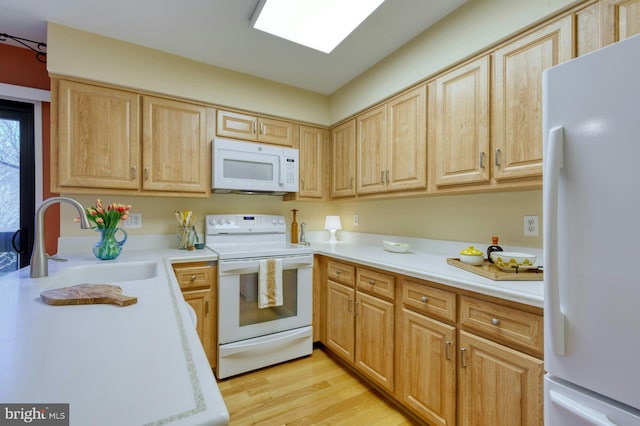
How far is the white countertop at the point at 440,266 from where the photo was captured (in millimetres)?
1102

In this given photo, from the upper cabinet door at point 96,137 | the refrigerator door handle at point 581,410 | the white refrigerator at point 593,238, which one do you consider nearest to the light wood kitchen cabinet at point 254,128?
the upper cabinet door at point 96,137

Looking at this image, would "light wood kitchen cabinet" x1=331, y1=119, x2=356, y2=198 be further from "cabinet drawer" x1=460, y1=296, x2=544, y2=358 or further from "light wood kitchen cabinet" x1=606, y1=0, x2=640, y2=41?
"light wood kitchen cabinet" x1=606, y1=0, x2=640, y2=41

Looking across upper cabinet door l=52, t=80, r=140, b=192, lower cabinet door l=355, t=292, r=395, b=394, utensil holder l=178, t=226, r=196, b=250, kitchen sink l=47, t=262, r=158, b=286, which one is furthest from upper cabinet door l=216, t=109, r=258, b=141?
lower cabinet door l=355, t=292, r=395, b=394

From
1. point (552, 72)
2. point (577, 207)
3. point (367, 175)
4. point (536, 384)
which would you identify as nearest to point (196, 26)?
point (367, 175)

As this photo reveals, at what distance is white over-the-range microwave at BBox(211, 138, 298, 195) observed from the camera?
7.48 ft


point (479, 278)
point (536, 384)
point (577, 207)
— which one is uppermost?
point (577, 207)

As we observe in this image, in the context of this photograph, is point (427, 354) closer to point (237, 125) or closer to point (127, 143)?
point (237, 125)

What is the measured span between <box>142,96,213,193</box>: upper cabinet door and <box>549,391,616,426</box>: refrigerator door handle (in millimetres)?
2343

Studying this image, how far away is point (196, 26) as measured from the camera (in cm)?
187

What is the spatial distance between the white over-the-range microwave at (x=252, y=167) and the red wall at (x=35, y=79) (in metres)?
1.23

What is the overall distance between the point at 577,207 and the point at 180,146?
238cm

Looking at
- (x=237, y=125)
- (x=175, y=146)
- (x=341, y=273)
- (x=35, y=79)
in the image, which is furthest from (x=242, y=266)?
(x=35, y=79)

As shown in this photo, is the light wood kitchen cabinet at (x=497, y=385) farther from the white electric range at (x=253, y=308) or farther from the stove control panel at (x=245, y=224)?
the stove control panel at (x=245, y=224)

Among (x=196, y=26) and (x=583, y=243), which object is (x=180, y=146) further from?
(x=583, y=243)
